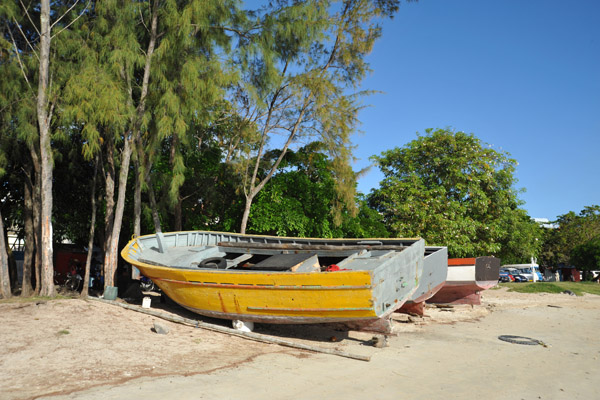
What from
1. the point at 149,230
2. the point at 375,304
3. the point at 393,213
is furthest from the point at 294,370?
the point at 393,213

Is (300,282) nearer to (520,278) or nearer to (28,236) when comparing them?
(28,236)

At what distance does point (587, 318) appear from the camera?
12734 mm

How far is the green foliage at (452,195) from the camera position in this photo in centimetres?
1941

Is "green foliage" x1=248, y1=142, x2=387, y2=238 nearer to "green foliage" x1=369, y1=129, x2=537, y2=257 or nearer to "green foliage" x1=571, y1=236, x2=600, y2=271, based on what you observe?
"green foliage" x1=369, y1=129, x2=537, y2=257

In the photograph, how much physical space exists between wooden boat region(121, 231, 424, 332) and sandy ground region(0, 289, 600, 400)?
2.03 feet

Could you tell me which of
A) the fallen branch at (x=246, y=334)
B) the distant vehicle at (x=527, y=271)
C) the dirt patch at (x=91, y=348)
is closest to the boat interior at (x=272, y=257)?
the fallen branch at (x=246, y=334)

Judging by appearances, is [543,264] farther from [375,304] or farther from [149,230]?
[375,304]

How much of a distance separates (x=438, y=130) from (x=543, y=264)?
27.4m

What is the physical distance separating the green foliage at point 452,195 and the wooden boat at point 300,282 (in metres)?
9.50

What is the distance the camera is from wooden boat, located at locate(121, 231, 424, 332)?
23.0 feet

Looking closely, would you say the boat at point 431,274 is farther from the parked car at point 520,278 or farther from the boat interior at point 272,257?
the parked car at point 520,278

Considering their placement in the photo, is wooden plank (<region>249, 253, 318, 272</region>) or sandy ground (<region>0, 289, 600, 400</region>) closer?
sandy ground (<region>0, 289, 600, 400</region>)

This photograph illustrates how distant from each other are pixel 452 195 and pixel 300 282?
1591 cm

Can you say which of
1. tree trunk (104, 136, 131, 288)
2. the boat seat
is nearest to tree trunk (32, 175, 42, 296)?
tree trunk (104, 136, 131, 288)
